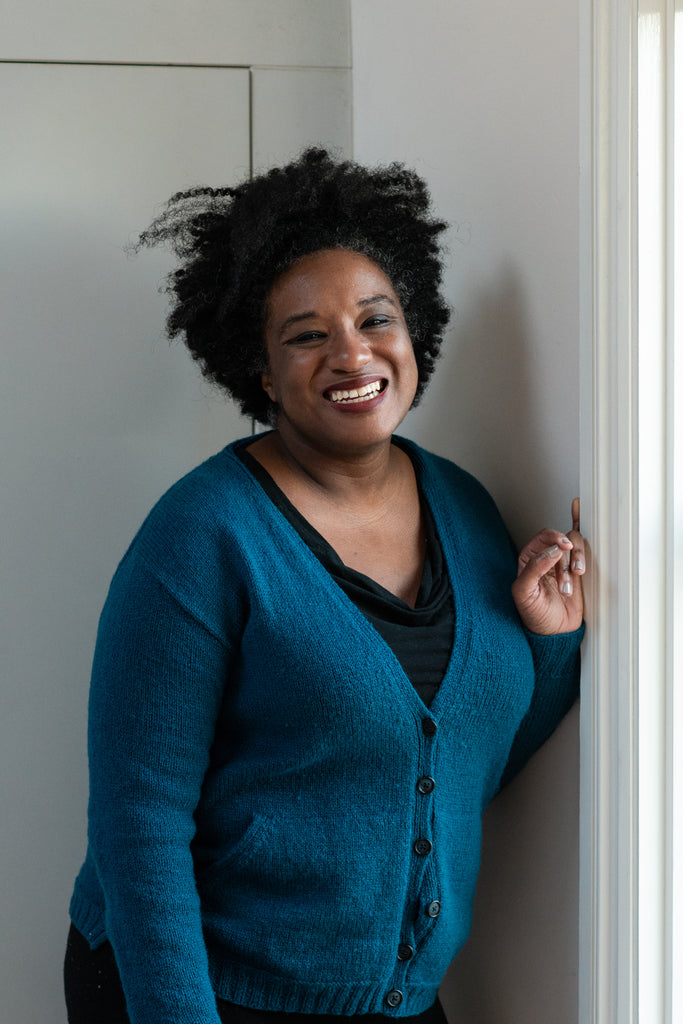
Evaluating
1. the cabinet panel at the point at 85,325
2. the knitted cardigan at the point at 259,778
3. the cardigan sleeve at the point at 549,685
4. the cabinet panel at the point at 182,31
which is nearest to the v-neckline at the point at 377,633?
the knitted cardigan at the point at 259,778

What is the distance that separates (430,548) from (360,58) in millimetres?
1008

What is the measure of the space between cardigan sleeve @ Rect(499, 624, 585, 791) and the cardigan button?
380 millimetres

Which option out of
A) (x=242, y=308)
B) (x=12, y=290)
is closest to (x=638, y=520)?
(x=242, y=308)

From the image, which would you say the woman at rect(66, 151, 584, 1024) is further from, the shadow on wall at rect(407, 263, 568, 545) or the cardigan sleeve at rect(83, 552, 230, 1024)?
the shadow on wall at rect(407, 263, 568, 545)

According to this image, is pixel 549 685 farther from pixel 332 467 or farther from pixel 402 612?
pixel 332 467

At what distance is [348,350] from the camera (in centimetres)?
142

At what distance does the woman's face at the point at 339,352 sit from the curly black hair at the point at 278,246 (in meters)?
0.04

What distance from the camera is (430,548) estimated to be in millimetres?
1539

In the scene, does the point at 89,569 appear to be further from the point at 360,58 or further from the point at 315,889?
the point at 360,58

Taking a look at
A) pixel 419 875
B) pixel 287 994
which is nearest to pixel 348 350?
pixel 419 875

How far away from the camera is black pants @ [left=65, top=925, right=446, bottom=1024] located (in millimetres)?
1373

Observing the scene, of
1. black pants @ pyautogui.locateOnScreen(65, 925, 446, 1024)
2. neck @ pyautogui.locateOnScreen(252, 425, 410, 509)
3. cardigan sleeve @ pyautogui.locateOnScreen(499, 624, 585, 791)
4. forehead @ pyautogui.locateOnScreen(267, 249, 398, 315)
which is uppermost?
forehead @ pyautogui.locateOnScreen(267, 249, 398, 315)

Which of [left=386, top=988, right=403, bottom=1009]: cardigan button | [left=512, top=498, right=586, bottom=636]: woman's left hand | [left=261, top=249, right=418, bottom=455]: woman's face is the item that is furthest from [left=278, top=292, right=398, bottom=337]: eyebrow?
[left=386, top=988, right=403, bottom=1009]: cardigan button

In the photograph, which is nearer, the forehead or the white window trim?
the white window trim
